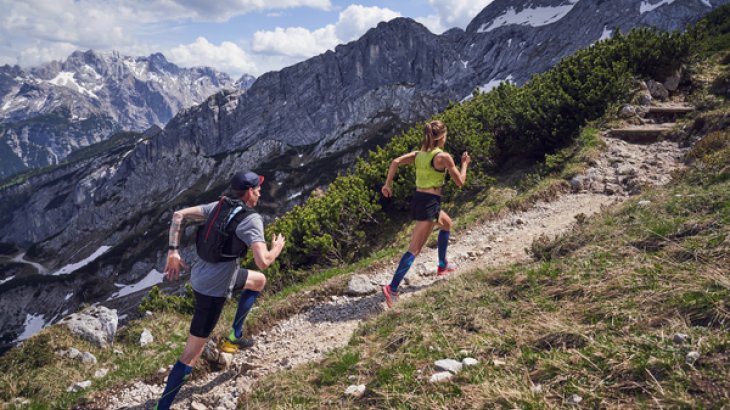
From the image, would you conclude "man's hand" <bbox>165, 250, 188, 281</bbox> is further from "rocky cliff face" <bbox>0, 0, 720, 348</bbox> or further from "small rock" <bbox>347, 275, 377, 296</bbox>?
"rocky cliff face" <bbox>0, 0, 720, 348</bbox>

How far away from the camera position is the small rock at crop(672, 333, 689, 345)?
10.7 ft

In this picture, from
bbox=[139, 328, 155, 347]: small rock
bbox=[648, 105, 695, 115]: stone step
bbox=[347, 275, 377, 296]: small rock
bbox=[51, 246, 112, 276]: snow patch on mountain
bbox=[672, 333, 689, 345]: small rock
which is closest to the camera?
bbox=[672, 333, 689, 345]: small rock

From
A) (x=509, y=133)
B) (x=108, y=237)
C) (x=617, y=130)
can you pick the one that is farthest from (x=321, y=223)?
(x=108, y=237)

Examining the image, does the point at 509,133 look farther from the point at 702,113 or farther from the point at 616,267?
the point at 616,267

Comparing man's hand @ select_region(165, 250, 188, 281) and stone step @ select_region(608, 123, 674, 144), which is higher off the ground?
man's hand @ select_region(165, 250, 188, 281)

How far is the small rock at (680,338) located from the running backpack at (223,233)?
4.41m

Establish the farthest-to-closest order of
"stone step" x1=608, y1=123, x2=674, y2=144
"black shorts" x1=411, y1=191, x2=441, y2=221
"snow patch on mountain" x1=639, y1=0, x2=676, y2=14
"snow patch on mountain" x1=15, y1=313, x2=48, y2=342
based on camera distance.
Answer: "snow patch on mountain" x1=639, y1=0, x2=676, y2=14 → "snow patch on mountain" x1=15, y1=313, x2=48, y2=342 → "stone step" x1=608, y1=123, x2=674, y2=144 → "black shorts" x1=411, y1=191, x2=441, y2=221

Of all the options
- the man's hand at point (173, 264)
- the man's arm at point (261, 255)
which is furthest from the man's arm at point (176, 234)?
the man's arm at point (261, 255)

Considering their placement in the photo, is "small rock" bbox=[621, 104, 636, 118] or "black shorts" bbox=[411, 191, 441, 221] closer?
"black shorts" bbox=[411, 191, 441, 221]

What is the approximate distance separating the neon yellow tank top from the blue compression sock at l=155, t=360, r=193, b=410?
466 cm

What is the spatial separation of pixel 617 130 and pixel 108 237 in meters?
179

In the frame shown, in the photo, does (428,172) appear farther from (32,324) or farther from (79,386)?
(32,324)

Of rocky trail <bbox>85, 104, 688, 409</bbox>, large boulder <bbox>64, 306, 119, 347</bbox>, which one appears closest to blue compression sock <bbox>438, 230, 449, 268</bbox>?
rocky trail <bbox>85, 104, 688, 409</bbox>

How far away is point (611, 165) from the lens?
12.4 metres
